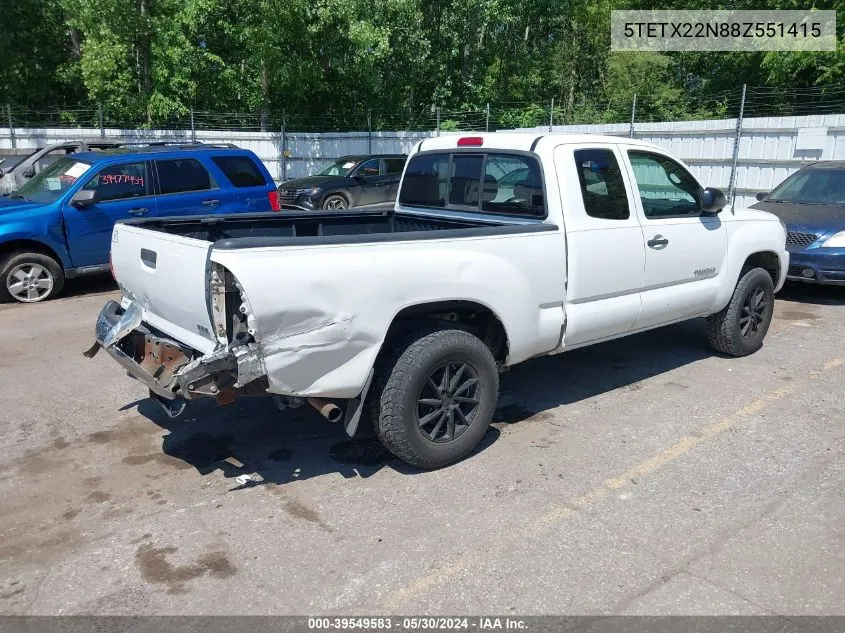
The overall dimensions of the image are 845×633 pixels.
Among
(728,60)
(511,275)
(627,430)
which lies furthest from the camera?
(728,60)

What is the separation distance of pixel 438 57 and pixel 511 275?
2763 cm

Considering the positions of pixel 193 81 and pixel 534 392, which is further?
pixel 193 81

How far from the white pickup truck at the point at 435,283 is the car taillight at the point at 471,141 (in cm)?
3

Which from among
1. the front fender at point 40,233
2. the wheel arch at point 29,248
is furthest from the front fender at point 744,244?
the wheel arch at point 29,248

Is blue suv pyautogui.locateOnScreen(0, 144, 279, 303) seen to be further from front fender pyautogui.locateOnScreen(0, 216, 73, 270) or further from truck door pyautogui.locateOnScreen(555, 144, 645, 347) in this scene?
truck door pyautogui.locateOnScreen(555, 144, 645, 347)

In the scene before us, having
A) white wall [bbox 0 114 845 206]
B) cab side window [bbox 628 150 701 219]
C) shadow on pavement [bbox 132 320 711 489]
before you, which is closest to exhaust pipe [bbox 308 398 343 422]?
shadow on pavement [bbox 132 320 711 489]

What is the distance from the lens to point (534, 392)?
5645 millimetres

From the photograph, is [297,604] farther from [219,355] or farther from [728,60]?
[728,60]

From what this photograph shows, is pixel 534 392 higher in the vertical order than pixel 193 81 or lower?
lower

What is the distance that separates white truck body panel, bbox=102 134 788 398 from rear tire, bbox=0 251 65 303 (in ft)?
15.7

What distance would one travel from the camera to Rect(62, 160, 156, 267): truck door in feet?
28.8

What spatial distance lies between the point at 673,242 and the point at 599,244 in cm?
90

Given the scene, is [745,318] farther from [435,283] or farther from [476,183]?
[435,283]

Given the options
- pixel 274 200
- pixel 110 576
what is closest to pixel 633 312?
pixel 110 576
